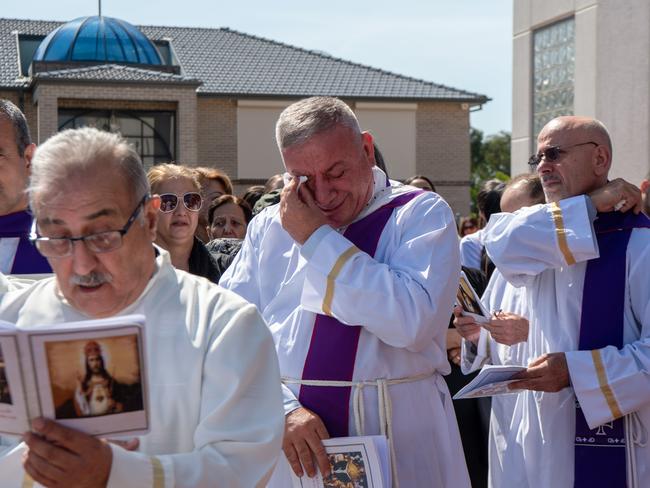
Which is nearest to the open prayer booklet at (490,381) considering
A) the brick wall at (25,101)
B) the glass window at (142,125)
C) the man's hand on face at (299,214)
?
the man's hand on face at (299,214)

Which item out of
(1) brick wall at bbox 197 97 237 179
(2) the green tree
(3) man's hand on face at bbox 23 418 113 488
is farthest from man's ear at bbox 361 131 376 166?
(2) the green tree

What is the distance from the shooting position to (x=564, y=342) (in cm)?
454

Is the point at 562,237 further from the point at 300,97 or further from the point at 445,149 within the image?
the point at 445,149

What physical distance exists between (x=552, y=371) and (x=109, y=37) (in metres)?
30.7

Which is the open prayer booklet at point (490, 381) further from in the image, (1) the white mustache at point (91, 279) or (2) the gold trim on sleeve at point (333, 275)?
(1) the white mustache at point (91, 279)

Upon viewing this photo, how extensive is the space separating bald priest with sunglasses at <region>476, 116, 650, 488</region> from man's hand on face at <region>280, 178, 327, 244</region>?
1.12m

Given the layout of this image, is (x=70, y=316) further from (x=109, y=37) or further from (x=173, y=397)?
(x=109, y=37)

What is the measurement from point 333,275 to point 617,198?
4.86ft

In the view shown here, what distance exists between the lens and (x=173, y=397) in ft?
8.45

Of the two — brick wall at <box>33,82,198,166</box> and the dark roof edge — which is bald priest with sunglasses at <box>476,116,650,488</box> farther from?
the dark roof edge

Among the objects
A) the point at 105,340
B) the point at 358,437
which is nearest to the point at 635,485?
the point at 358,437

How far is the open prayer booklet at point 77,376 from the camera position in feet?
7.27

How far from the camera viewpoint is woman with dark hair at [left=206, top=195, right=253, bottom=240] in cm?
659

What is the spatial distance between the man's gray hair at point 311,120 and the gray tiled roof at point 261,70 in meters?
29.3
